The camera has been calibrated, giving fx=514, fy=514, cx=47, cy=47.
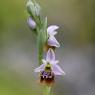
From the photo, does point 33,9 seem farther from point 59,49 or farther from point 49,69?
point 59,49

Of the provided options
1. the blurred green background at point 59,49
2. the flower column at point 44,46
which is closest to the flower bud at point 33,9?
the flower column at point 44,46

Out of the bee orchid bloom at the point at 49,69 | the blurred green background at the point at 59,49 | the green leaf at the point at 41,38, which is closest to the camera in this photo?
the bee orchid bloom at the point at 49,69

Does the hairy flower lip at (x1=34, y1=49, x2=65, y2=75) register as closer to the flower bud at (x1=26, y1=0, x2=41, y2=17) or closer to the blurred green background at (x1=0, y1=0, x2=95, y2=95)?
the flower bud at (x1=26, y1=0, x2=41, y2=17)

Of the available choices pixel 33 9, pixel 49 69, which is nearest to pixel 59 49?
pixel 33 9

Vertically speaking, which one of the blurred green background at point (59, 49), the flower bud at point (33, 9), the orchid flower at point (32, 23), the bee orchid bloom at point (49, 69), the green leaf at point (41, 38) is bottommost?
the bee orchid bloom at point (49, 69)

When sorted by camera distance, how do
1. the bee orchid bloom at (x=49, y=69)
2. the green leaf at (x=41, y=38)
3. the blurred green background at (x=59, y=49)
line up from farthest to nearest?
the blurred green background at (x=59, y=49) → the green leaf at (x=41, y=38) → the bee orchid bloom at (x=49, y=69)

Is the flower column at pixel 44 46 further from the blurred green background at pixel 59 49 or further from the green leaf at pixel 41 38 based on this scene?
the blurred green background at pixel 59 49
